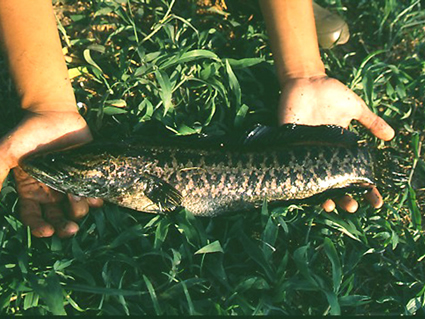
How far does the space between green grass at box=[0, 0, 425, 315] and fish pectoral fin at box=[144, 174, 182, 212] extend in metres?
0.16

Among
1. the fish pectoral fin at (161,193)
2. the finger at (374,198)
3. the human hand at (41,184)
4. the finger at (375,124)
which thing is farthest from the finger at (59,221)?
the finger at (375,124)

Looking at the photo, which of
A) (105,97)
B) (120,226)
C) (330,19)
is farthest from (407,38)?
(120,226)

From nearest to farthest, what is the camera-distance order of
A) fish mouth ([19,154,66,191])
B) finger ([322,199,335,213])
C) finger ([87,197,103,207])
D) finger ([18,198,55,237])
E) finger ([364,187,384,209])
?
1. fish mouth ([19,154,66,191])
2. finger ([18,198,55,237])
3. finger ([87,197,103,207])
4. finger ([322,199,335,213])
5. finger ([364,187,384,209])

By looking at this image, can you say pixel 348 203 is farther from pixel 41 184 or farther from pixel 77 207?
pixel 41 184

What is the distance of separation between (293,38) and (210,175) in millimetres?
1440

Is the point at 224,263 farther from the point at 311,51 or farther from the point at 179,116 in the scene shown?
the point at 311,51

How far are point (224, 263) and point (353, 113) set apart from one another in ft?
5.31

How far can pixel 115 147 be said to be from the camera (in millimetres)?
3066

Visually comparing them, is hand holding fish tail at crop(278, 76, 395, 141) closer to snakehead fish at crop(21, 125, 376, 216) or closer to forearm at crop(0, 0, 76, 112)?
snakehead fish at crop(21, 125, 376, 216)

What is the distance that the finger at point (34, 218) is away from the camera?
305cm

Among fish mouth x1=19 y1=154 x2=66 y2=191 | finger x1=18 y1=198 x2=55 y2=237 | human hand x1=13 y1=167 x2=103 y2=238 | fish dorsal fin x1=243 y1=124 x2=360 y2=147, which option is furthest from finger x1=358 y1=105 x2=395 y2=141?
finger x1=18 y1=198 x2=55 y2=237

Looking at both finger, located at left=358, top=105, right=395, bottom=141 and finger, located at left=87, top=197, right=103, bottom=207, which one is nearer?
finger, located at left=87, top=197, right=103, bottom=207

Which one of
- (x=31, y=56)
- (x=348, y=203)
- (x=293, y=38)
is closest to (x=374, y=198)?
(x=348, y=203)

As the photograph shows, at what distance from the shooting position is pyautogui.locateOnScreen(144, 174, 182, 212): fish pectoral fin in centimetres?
310
